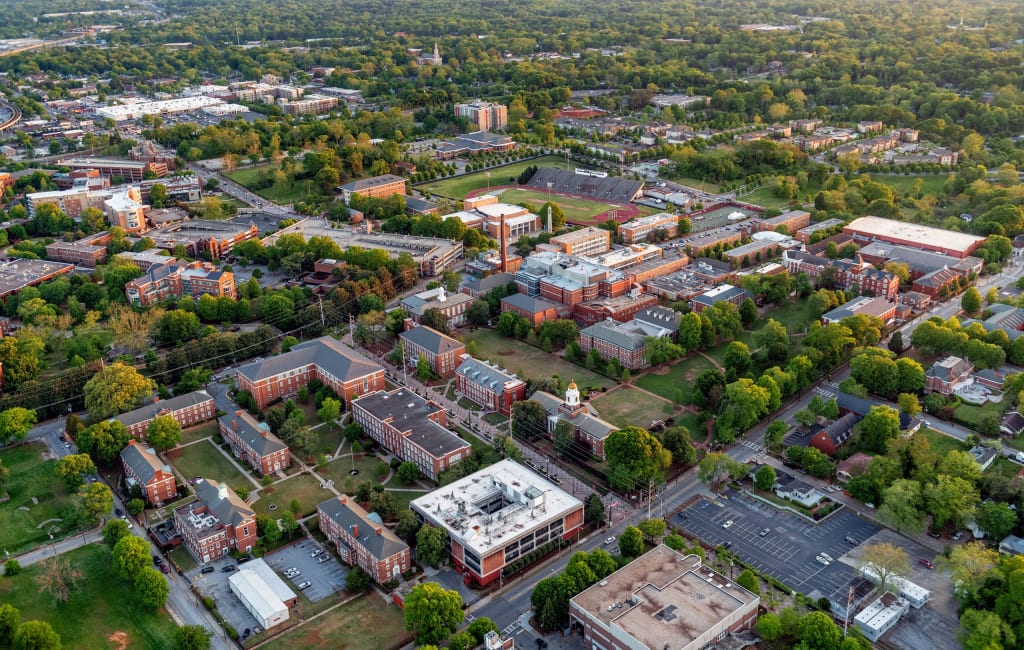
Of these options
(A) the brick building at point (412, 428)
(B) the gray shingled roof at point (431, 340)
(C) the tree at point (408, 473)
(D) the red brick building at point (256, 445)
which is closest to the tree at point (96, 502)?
(D) the red brick building at point (256, 445)

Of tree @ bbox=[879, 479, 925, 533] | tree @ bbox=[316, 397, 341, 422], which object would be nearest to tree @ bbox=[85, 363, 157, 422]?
tree @ bbox=[316, 397, 341, 422]

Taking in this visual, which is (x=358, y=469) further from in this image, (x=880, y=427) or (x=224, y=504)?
(x=880, y=427)

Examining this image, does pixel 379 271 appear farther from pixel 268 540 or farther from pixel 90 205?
pixel 90 205

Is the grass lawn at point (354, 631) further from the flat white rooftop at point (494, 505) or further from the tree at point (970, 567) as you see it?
the tree at point (970, 567)

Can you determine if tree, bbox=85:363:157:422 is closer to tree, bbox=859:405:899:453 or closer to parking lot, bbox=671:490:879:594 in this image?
parking lot, bbox=671:490:879:594

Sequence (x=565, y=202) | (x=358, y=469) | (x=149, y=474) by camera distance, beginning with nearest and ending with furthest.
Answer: (x=149, y=474) → (x=358, y=469) → (x=565, y=202)

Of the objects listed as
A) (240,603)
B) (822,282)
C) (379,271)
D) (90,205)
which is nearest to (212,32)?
(90,205)

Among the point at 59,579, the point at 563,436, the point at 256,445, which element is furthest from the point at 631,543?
the point at 59,579
